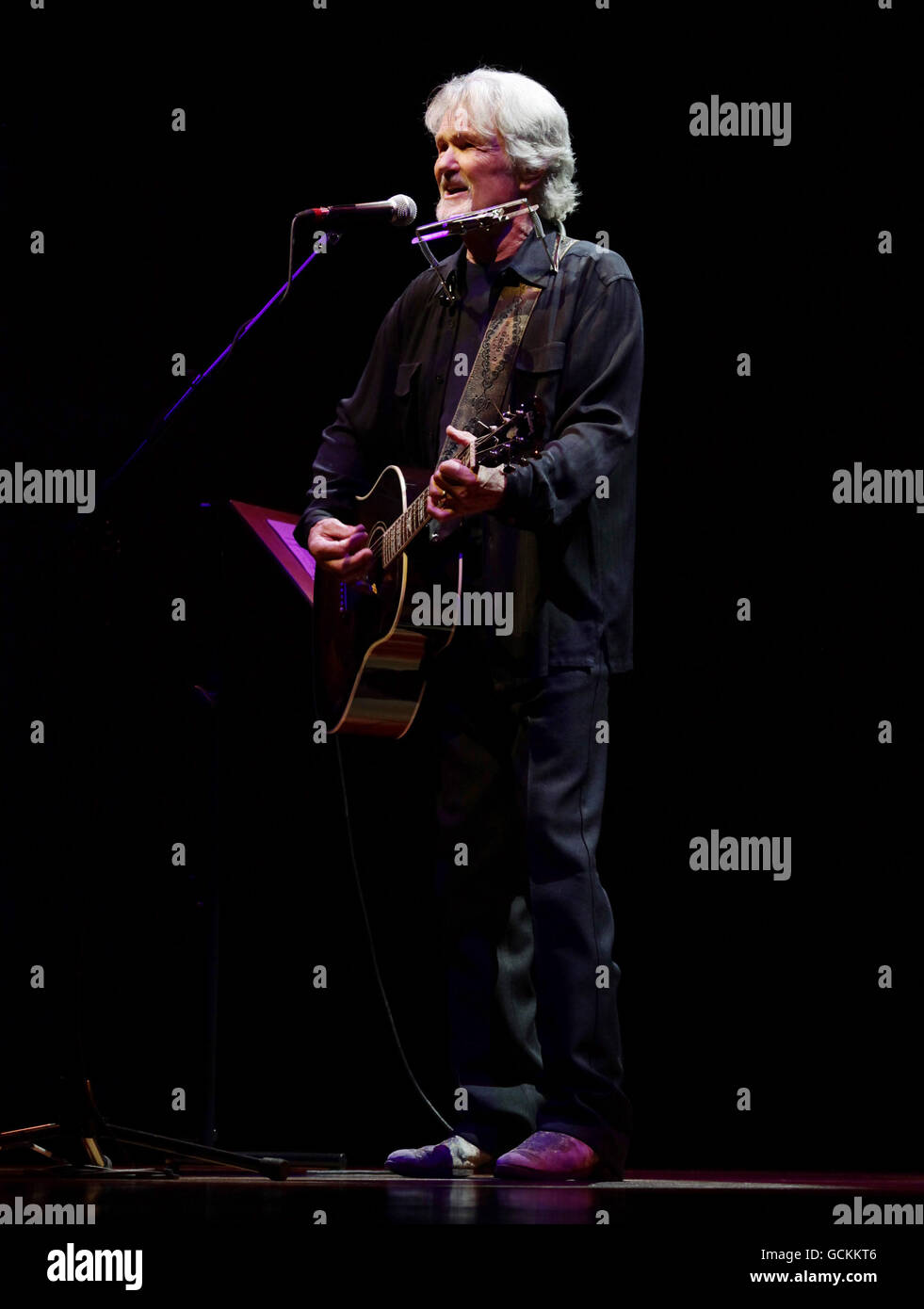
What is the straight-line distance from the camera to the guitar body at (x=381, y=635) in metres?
2.93

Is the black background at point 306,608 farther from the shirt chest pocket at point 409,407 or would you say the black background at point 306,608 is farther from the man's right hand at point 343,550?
the shirt chest pocket at point 409,407

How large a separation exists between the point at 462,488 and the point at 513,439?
149mm

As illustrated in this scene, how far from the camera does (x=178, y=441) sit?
352 centimetres

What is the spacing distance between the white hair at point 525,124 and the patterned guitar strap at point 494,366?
0.50ft

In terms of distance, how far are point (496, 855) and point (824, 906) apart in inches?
38.7

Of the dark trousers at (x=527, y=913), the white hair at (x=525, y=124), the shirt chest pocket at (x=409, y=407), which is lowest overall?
the dark trousers at (x=527, y=913)

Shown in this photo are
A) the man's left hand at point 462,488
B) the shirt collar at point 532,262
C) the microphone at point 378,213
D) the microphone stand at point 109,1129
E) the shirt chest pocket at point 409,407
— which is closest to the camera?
the man's left hand at point 462,488

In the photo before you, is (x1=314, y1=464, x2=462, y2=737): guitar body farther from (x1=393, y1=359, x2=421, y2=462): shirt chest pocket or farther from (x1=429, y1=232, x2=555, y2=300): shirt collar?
(x1=429, y1=232, x2=555, y2=300): shirt collar

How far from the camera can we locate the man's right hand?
121 inches

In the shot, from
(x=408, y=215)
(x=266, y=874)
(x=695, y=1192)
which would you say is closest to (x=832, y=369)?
(x=408, y=215)

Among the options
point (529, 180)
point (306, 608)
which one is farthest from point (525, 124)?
point (306, 608)

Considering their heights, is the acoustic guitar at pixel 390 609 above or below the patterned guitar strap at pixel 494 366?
below

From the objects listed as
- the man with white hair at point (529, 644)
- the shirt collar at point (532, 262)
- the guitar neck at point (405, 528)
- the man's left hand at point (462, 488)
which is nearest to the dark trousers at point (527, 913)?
the man with white hair at point (529, 644)
